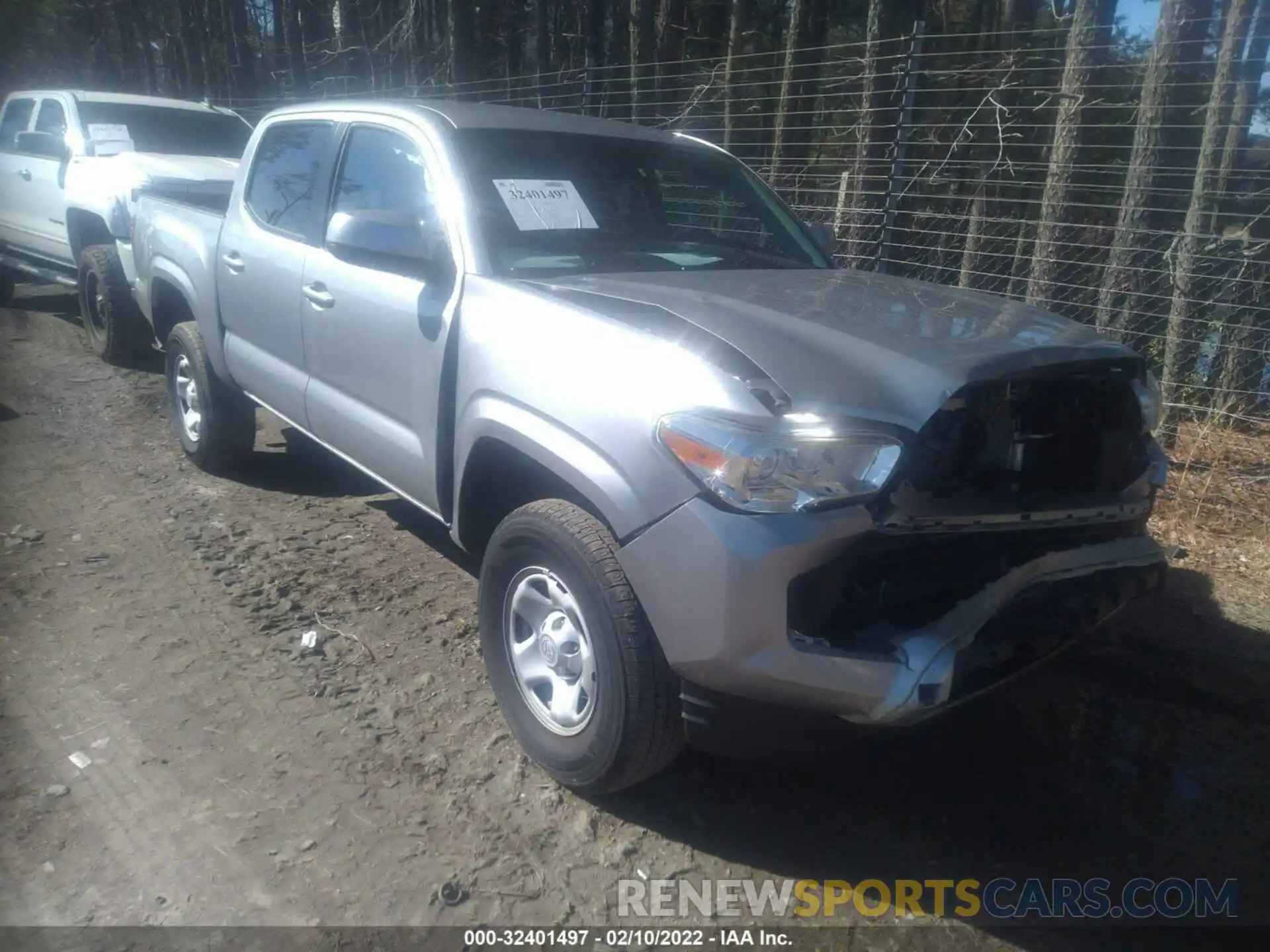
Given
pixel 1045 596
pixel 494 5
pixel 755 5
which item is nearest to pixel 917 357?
pixel 1045 596

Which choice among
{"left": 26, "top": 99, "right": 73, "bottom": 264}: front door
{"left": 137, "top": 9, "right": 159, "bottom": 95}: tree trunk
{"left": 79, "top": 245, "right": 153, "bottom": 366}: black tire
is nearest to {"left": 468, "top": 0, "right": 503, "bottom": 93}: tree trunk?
{"left": 26, "top": 99, "right": 73, "bottom": 264}: front door

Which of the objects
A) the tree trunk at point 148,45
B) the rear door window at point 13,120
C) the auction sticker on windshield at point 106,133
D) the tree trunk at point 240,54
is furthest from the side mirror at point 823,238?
the tree trunk at point 148,45

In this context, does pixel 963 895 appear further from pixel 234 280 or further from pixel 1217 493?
pixel 234 280

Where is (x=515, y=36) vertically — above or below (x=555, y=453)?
above

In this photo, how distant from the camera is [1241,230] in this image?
7.57m

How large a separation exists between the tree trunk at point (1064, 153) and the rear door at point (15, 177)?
835 centimetres

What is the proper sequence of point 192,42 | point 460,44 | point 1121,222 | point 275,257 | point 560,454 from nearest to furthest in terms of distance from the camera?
point 560,454, point 275,257, point 1121,222, point 460,44, point 192,42

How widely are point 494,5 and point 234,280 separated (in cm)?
1742

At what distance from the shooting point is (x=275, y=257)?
4.40 metres

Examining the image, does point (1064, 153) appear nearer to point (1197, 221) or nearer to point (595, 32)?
point (1197, 221)

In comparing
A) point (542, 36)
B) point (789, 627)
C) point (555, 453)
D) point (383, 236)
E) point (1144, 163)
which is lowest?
point (789, 627)

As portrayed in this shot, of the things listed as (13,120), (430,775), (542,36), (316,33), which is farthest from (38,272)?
(316,33)

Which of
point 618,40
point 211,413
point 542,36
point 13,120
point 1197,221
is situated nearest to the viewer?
point 211,413

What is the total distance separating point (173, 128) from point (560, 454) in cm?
771
